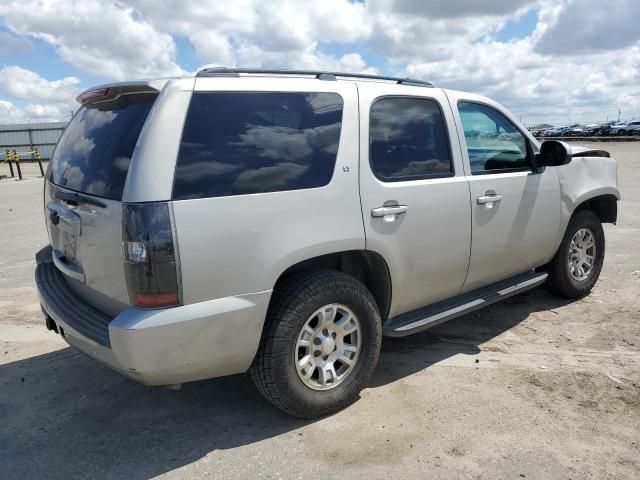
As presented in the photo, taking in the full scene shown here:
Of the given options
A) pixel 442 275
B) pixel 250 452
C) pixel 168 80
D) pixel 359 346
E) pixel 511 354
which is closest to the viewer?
pixel 168 80

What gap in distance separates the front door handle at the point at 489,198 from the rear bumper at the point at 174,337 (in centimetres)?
189

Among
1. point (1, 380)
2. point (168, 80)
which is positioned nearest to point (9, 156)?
point (1, 380)

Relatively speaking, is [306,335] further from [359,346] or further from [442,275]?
[442,275]

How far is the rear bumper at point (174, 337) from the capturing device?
2.58m

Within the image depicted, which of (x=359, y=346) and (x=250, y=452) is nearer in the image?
(x=250, y=452)

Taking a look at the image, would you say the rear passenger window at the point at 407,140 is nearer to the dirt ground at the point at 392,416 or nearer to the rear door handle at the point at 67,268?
the dirt ground at the point at 392,416

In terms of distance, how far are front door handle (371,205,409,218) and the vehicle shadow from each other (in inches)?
47.5

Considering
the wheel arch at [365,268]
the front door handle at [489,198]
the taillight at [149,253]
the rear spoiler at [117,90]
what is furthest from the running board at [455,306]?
the rear spoiler at [117,90]

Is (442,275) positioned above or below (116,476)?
above

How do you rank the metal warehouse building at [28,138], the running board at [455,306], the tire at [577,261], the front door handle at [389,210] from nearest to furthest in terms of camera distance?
the front door handle at [389,210] < the running board at [455,306] < the tire at [577,261] < the metal warehouse building at [28,138]

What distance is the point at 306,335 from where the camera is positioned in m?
3.12

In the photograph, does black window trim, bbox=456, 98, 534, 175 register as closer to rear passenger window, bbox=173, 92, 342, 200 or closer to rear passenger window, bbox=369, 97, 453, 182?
rear passenger window, bbox=369, 97, 453, 182

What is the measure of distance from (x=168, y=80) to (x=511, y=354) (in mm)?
3127

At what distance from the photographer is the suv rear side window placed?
4059mm
